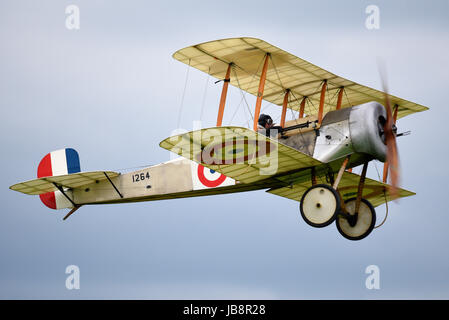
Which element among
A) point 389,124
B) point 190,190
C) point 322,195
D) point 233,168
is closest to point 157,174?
point 190,190

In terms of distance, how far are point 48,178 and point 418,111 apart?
323 inches

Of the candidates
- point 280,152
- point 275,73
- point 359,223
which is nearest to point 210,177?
point 280,152

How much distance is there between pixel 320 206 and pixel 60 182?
621 centimetres

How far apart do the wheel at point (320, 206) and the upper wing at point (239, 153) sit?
0.59 m

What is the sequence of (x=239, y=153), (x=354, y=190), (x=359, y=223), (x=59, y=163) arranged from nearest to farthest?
(x=239, y=153) → (x=359, y=223) → (x=354, y=190) → (x=59, y=163)

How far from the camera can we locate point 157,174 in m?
15.9

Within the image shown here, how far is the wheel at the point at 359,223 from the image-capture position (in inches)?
595

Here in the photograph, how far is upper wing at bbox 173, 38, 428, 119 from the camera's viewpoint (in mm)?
13625

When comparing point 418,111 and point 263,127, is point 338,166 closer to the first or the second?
point 263,127

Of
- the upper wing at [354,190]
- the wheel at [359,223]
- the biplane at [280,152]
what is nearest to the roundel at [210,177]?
the biplane at [280,152]

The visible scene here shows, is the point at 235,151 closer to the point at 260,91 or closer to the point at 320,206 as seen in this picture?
the point at 260,91

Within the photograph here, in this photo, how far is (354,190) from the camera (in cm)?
1645

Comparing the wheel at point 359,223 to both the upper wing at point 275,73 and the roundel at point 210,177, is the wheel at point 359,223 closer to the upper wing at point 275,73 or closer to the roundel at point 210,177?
the upper wing at point 275,73

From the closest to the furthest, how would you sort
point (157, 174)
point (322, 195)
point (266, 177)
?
point (322, 195)
point (266, 177)
point (157, 174)
